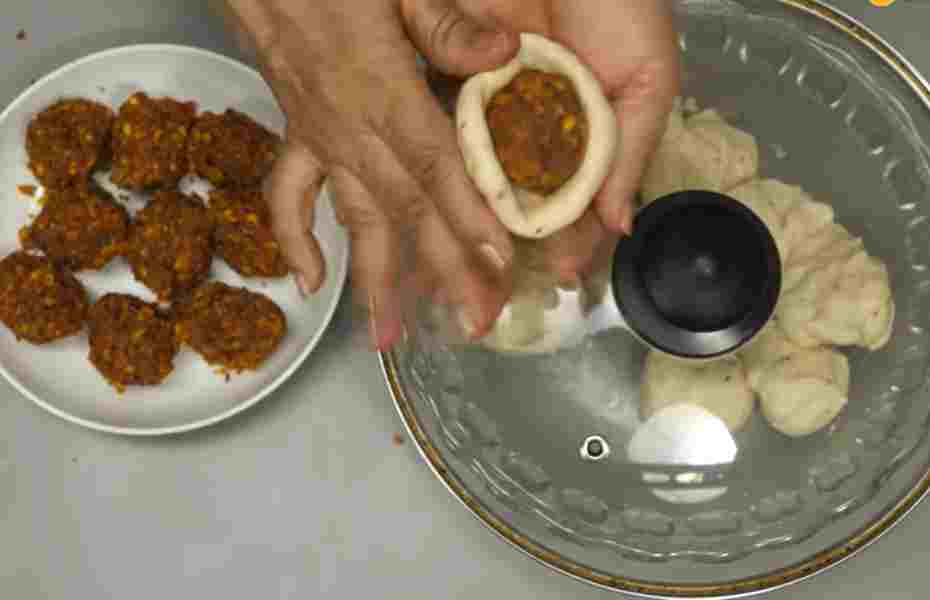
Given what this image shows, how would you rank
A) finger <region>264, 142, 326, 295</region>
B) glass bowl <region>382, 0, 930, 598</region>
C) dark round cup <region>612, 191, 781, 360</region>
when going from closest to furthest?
dark round cup <region>612, 191, 781, 360</region> → glass bowl <region>382, 0, 930, 598</region> → finger <region>264, 142, 326, 295</region>

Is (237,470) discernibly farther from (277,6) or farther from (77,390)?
(277,6)

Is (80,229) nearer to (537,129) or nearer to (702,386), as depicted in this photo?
(537,129)

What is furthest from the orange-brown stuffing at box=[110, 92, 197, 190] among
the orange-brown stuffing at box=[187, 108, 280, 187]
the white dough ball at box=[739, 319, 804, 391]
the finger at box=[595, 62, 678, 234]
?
the white dough ball at box=[739, 319, 804, 391]

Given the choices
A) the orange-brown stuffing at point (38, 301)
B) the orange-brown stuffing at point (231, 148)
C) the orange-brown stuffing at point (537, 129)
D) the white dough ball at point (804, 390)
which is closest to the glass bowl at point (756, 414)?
the white dough ball at point (804, 390)

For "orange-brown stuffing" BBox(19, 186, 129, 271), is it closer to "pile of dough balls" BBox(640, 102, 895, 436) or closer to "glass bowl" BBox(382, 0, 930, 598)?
"glass bowl" BBox(382, 0, 930, 598)

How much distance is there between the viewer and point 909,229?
2.42 feet

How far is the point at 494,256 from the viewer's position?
0.70 meters

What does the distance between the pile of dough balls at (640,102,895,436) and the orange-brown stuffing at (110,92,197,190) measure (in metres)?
0.50

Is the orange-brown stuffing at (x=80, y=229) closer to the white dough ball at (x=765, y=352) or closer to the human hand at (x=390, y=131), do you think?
the human hand at (x=390, y=131)

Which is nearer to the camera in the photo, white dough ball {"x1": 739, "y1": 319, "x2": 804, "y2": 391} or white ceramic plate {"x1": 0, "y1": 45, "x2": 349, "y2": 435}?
white dough ball {"x1": 739, "y1": 319, "x2": 804, "y2": 391}

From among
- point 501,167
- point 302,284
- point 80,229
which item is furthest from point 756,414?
point 80,229

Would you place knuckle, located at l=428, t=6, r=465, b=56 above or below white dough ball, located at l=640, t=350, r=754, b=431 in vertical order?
above

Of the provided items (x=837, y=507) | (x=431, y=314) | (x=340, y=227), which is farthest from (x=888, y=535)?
(x=340, y=227)

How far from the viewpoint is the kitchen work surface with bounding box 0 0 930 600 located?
0.94 metres
